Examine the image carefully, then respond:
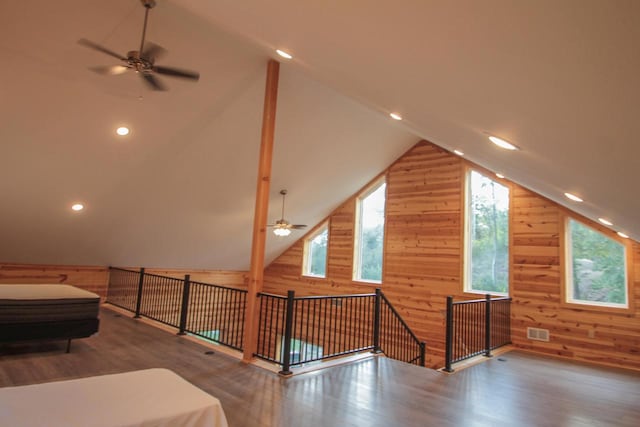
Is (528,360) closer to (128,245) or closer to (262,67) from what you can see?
(262,67)

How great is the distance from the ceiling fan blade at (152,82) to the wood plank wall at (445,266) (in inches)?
237

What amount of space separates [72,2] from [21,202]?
3527 mm

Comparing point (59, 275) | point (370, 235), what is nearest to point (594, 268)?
point (370, 235)

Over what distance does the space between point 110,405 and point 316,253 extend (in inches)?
346

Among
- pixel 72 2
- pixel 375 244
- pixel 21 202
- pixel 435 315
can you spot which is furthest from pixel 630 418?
pixel 21 202

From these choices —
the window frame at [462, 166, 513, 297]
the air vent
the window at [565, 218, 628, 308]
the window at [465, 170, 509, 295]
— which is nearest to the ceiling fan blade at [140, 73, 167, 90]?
the window frame at [462, 166, 513, 297]

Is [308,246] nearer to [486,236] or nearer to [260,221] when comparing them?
[486,236]

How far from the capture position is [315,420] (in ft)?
10.2

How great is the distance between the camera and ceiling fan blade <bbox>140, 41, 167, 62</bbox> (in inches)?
131

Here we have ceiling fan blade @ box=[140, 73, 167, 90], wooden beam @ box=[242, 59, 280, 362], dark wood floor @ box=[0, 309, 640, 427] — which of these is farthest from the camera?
wooden beam @ box=[242, 59, 280, 362]

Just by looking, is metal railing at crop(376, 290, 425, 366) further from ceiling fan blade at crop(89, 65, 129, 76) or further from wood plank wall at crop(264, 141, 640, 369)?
ceiling fan blade at crop(89, 65, 129, 76)

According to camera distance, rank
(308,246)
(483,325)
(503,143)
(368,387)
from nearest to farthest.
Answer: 1. (503,143)
2. (368,387)
3. (483,325)
4. (308,246)

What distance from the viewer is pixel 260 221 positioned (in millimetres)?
4969

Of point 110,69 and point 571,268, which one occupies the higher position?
point 110,69
